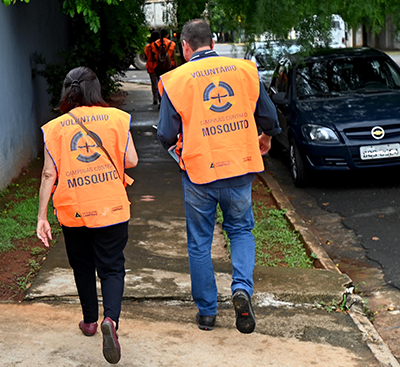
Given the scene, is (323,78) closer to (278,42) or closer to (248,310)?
(278,42)

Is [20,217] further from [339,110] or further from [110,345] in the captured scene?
[339,110]

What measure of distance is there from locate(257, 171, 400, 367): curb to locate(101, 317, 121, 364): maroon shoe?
5.09 feet

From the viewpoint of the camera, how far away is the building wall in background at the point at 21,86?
8.24 metres

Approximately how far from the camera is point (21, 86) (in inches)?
362

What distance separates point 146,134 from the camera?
12438 mm

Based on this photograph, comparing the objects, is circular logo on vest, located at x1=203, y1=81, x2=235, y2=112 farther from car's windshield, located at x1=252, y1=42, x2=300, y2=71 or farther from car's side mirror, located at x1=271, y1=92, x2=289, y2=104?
car's side mirror, located at x1=271, y1=92, x2=289, y2=104

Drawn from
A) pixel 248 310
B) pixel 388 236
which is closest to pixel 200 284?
pixel 248 310

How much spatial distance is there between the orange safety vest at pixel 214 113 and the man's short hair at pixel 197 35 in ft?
0.39

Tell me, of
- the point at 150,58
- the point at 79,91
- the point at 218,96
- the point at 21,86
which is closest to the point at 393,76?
the point at 21,86

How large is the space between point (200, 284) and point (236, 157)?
83 centimetres

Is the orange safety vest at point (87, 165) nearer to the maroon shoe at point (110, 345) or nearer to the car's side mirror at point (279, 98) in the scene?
the maroon shoe at point (110, 345)

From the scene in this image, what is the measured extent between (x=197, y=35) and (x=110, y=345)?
189 centimetres

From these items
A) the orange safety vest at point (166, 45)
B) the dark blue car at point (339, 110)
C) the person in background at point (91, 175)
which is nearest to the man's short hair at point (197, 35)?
the person in background at point (91, 175)

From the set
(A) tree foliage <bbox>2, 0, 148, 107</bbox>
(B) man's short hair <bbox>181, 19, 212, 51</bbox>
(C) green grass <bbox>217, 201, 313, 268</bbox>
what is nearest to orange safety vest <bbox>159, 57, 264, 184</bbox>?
(B) man's short hair <bbox>181, 19, 212, 51</bbox>
